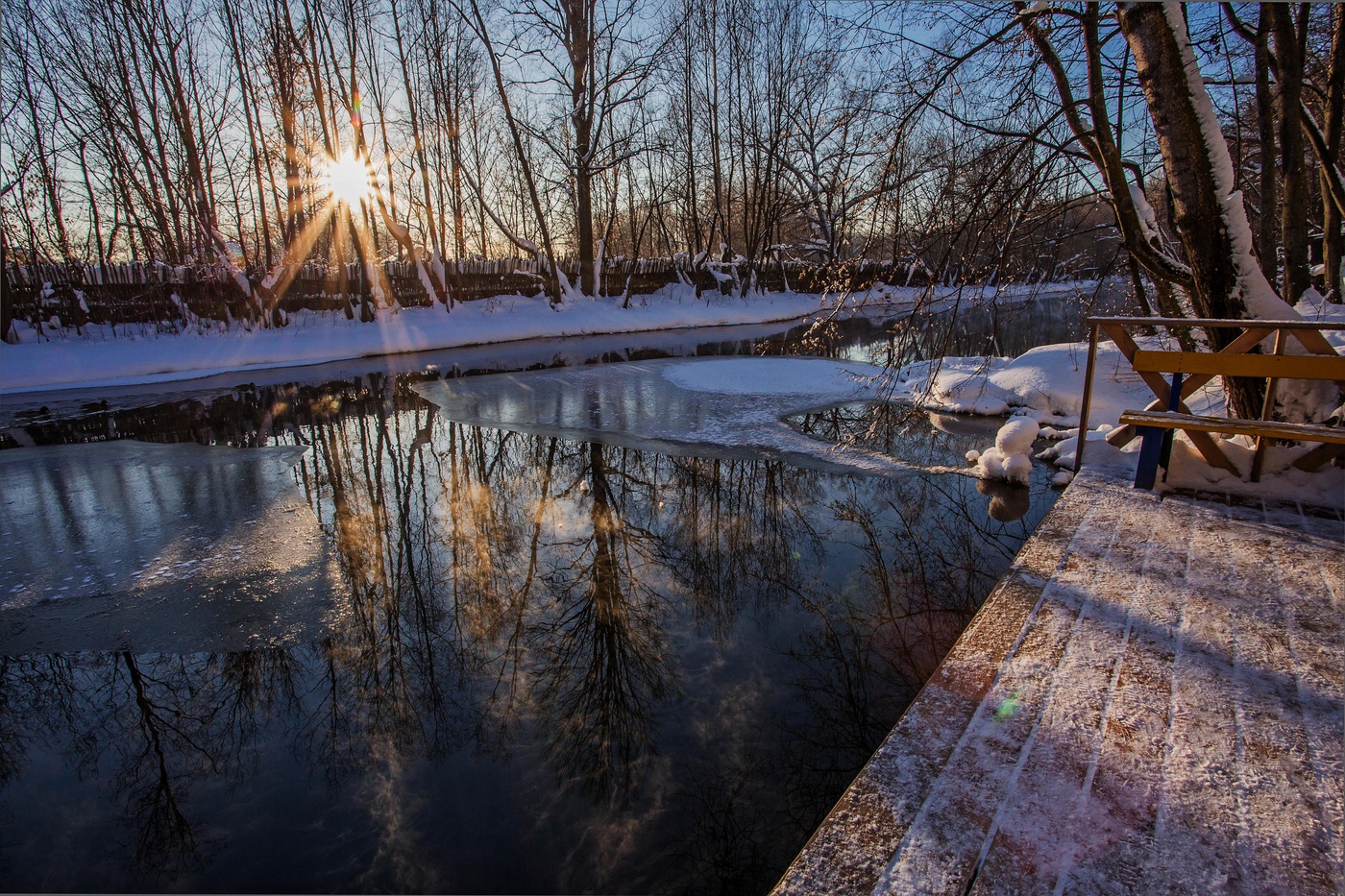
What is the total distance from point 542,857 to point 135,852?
1.61 meters

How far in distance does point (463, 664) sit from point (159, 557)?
313 centimetres

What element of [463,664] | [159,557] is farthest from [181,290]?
[463,664]

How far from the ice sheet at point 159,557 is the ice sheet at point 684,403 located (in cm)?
371

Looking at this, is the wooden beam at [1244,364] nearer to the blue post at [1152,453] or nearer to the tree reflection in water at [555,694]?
the blue post at [1152,453]

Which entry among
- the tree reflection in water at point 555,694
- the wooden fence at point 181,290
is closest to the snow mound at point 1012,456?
the tree reflection in water at point 555,694

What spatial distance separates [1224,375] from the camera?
470 cm

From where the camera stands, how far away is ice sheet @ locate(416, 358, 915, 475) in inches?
332

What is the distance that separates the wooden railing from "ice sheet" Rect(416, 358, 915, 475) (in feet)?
8.87

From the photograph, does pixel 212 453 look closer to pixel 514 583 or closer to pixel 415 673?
pixel 514 583

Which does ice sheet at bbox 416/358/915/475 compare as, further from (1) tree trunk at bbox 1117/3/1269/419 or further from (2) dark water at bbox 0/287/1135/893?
(1) tree trunk at bbox 1117/3/1269/419

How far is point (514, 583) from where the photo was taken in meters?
4.84

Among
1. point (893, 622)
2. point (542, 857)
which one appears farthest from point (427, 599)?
point (893, 622)

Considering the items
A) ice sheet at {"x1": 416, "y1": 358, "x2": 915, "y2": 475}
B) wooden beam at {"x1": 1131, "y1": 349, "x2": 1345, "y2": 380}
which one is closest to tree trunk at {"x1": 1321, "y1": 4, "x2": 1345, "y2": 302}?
ice sheet at {"x1": 416, "y1": 358, "x2": 915, "y2": 475}

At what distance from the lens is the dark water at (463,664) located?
2734 millimetres
